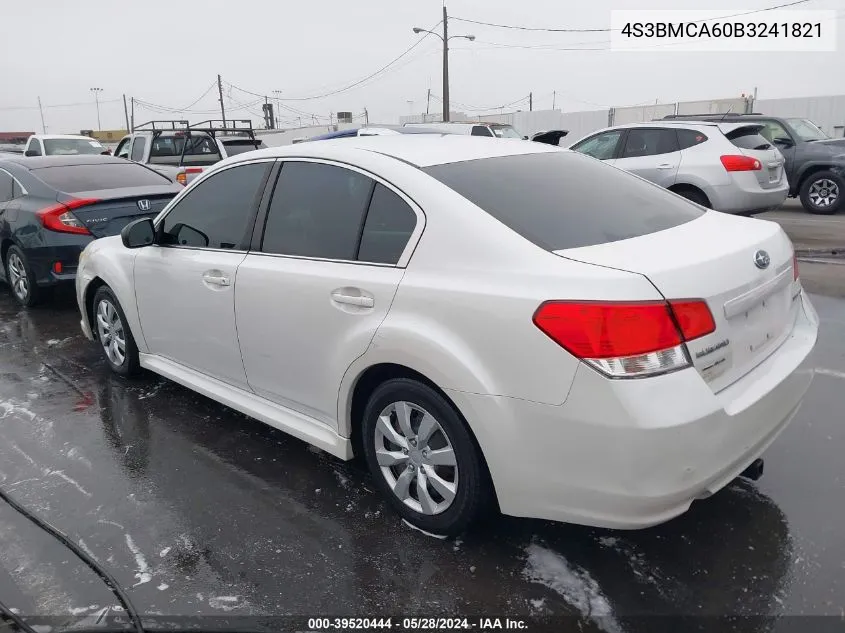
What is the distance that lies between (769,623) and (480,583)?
39.1 inches

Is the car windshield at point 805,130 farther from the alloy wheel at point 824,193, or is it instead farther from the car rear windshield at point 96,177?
the car rear windshield at point 96,177

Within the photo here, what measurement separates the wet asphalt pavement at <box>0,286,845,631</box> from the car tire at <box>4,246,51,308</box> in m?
3.37

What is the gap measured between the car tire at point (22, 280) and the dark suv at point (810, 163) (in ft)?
31.2

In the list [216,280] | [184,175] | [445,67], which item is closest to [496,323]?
[216,280]

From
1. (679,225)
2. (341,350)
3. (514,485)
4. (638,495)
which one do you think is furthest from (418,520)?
(679,225)

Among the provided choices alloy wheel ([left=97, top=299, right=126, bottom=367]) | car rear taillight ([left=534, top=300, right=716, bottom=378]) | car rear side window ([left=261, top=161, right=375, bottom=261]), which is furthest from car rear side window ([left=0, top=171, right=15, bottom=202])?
car rear taillight ([left=534, top=300, right=716, bottom=378])

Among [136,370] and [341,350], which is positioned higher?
[341,350]

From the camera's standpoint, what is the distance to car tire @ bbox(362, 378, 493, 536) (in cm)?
264

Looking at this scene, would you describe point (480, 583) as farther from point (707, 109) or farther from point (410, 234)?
point (707, 109)

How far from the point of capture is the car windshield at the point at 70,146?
16.9 metres

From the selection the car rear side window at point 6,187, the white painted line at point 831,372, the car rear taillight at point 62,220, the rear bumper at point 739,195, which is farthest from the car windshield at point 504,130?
the white painted line at point 831,372

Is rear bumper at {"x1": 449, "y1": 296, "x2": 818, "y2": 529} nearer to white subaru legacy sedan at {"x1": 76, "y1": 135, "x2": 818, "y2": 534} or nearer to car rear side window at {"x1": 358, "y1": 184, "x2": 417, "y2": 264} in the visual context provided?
white subaru legacy sedan at {"x1": 76, "y1": 135, "x2": 818, "y2": 534}

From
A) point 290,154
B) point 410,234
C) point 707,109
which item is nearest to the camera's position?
point 410,234

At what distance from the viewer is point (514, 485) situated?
250 cm
